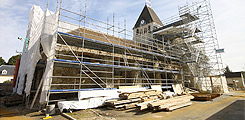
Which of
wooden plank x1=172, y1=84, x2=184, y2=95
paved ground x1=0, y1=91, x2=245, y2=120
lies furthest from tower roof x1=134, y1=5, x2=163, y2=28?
paved ground x1=0, y1=91, x2=245, y2=120

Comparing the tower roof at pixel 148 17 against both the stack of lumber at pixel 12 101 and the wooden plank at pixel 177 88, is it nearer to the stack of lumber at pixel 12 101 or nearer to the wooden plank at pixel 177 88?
the wooden plank at pixel 177 88

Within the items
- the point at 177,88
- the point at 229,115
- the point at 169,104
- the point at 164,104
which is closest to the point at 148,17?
the point at 177,88

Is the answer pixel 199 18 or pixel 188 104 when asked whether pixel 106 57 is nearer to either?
pixel 188 104

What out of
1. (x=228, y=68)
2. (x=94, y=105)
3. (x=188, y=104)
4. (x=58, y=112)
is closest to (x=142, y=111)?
(x=94, y=105)

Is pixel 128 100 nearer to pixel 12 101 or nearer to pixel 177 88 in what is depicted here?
pixel 12 101

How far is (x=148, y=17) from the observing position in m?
21.6

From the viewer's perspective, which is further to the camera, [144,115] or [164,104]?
[164,104]

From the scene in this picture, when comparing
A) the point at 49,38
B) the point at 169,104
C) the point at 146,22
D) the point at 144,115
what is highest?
the point at 146,22

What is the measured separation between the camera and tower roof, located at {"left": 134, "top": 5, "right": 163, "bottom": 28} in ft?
68.8

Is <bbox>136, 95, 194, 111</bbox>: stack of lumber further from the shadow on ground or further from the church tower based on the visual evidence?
the church tower

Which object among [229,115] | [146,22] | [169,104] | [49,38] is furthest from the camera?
[146,22]

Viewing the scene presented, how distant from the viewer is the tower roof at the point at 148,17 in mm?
20972

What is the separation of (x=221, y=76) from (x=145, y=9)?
16471 mm

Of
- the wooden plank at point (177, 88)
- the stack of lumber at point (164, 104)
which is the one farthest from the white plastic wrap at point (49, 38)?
the wooden plank at point (177, 88)
